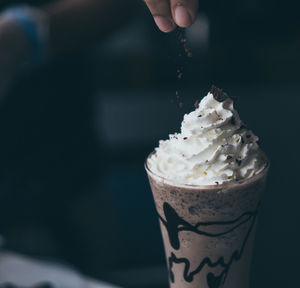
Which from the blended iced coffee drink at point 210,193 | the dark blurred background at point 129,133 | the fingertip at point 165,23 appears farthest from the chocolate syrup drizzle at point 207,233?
the fingertip at point 165,23

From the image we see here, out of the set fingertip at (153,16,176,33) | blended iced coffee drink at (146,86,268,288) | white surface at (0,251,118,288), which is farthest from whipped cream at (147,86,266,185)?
white surface at (0,251,118,288)

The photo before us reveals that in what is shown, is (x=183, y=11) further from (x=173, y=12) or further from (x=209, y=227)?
(x=209, y=227)

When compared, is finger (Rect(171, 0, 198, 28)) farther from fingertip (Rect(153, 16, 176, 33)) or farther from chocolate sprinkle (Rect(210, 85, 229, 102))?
chocolate sprinkle (Rect(210, 85, 229, 102))

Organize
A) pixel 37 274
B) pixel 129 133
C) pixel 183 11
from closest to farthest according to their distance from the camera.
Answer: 1. pixel 183 11
2. pixel 37 274
3. pixel 129 133

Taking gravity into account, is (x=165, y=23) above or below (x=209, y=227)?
above

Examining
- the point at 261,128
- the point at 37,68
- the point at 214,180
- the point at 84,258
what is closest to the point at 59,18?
the point at 37,68

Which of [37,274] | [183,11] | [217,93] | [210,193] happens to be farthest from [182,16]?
[37,274]

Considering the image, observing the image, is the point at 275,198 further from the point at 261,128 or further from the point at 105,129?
the point at 105,129
